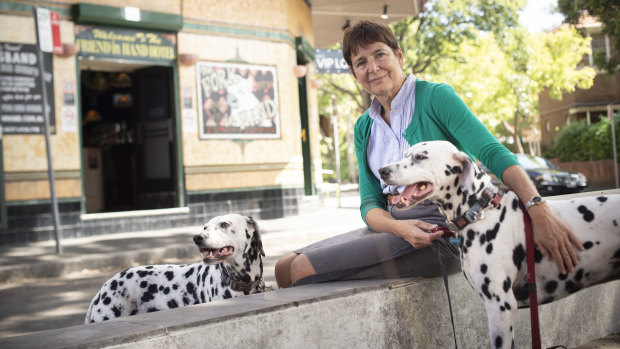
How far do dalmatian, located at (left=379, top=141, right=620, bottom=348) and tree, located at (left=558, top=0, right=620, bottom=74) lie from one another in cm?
2223

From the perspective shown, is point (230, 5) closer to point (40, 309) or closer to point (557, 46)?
point (40, 309)

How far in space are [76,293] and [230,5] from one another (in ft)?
31.4

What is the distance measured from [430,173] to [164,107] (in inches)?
514

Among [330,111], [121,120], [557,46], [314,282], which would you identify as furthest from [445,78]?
[314,282]

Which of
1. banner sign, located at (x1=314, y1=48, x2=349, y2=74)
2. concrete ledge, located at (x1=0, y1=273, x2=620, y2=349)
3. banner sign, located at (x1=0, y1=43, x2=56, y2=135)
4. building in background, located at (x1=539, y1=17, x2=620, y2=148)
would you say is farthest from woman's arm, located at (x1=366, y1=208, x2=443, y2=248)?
building in background, located at (x1=539, y1=17, x2=620, y2=148)

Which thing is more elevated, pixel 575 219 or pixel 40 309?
pixel 575 219

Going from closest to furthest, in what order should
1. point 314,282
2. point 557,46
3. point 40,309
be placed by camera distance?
1. point 314,282
2. point 40,309
3. point 557,46

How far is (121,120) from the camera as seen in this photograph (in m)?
18.9

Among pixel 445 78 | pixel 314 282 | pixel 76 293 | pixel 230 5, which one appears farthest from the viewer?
pixel 445 78

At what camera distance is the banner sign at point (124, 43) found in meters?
13.1

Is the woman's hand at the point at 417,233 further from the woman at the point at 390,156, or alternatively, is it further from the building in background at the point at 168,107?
the building in background at the point at 168,107

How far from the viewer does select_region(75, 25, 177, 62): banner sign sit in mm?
13109

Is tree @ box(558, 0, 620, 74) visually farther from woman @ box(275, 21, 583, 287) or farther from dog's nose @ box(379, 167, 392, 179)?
dog's nose @ box(379, 167, 392, 179)

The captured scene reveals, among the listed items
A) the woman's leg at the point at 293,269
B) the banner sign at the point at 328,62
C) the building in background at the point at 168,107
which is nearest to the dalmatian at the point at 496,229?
the woman's leg at the point at 293,269
